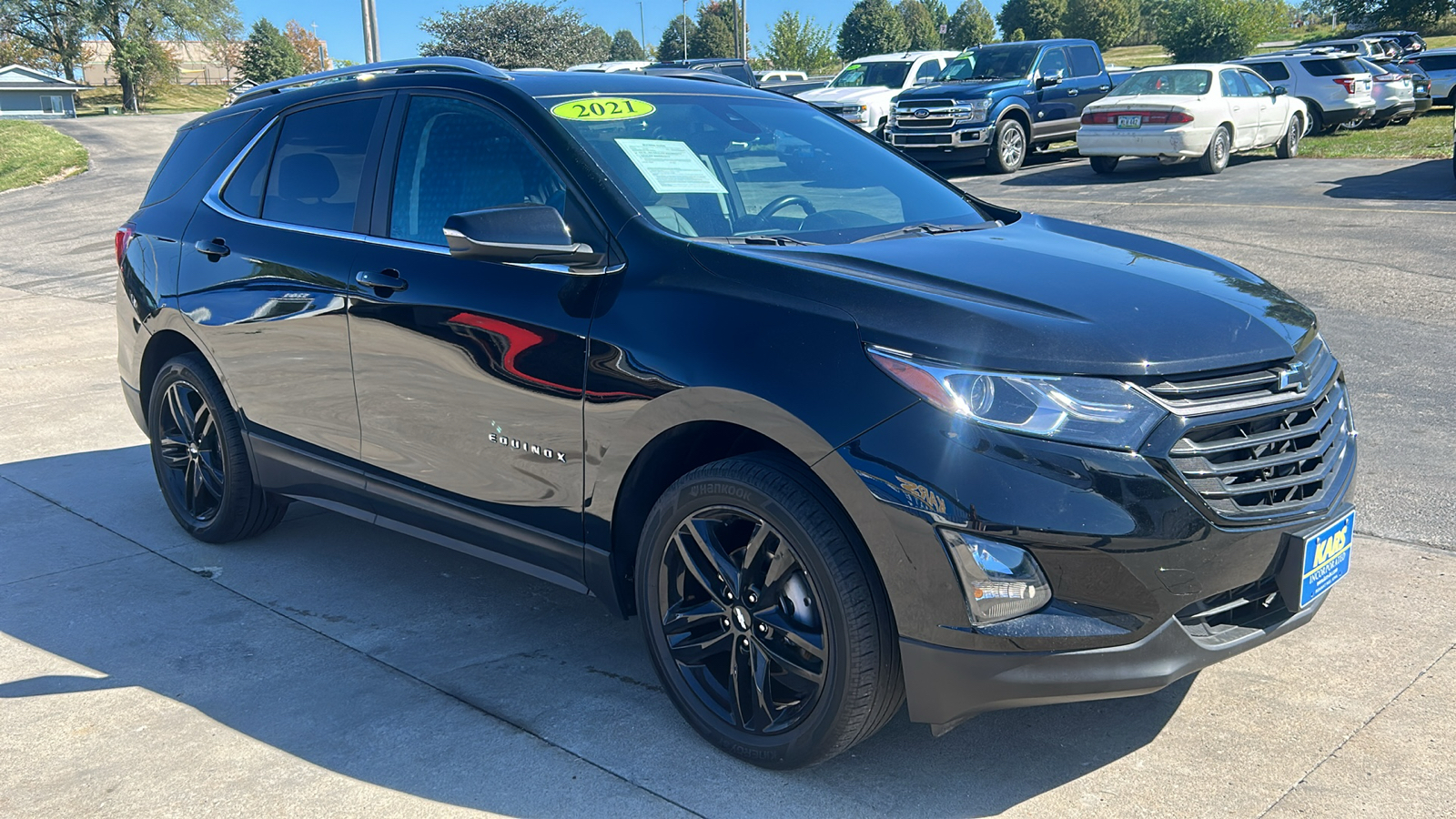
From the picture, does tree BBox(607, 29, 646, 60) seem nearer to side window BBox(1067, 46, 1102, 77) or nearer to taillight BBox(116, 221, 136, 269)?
side window BBox(1067, 46, 1102, 77)

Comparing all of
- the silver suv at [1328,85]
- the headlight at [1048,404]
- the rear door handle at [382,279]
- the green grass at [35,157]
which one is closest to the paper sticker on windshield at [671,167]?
the rear door handle at [382,279]

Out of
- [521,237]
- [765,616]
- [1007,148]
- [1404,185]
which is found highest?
[521,237]

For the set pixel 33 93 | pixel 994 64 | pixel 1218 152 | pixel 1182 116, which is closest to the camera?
pixel 1182 116

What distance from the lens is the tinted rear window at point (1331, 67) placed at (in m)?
24.1

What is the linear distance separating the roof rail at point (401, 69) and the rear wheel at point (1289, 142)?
18.8 metres

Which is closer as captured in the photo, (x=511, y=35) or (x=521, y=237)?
(x=521, y=237)

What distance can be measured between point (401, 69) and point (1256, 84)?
17.9 m

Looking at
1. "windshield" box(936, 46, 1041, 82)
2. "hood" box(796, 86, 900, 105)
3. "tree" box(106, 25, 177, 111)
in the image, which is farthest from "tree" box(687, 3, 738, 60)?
"windshield" box(936, 46, 1041, 82)

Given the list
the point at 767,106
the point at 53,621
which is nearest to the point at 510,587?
the point at 53,621

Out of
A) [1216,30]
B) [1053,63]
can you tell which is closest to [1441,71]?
[1053,63]

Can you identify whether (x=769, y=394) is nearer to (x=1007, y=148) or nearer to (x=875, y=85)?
(x=1007, y=148)

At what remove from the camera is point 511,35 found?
140 ft

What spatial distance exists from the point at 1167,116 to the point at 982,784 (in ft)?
53.0

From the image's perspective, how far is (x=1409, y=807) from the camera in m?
2.90
